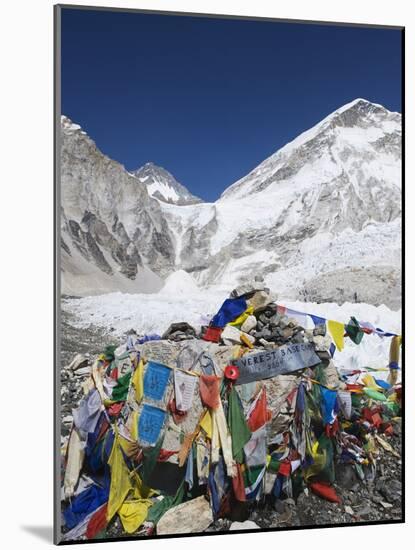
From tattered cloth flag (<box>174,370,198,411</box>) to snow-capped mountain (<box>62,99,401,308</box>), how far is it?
0.57 meters

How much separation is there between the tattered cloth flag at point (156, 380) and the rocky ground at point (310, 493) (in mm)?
282

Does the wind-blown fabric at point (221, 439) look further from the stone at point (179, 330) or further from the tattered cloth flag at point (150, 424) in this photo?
the stone at point (179, 330)

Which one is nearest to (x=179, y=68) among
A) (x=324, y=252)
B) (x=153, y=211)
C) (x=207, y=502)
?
(x=153, y=211)

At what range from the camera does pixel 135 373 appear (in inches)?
229

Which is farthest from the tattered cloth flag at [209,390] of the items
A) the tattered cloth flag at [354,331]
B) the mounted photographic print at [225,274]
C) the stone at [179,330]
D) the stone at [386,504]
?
the stone at [386,504]

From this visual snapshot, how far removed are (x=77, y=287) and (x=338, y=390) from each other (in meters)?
1.76

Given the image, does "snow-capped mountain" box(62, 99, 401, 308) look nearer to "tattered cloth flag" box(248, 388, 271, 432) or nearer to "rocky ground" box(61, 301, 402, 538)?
"rocky ground" box(61, 301, 402, 538)

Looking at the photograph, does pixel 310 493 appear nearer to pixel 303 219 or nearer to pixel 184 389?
pixel 184 389

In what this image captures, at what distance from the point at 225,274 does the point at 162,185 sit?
0.66 meters

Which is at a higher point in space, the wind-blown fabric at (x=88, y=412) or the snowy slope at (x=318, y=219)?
the snowy slope at (x=318, y=219)

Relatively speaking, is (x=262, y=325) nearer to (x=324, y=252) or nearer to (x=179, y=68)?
(x=324, y=252)

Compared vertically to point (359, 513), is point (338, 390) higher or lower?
higher

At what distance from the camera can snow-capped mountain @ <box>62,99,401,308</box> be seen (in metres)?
5.96

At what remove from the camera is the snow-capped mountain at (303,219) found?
5961 mm
